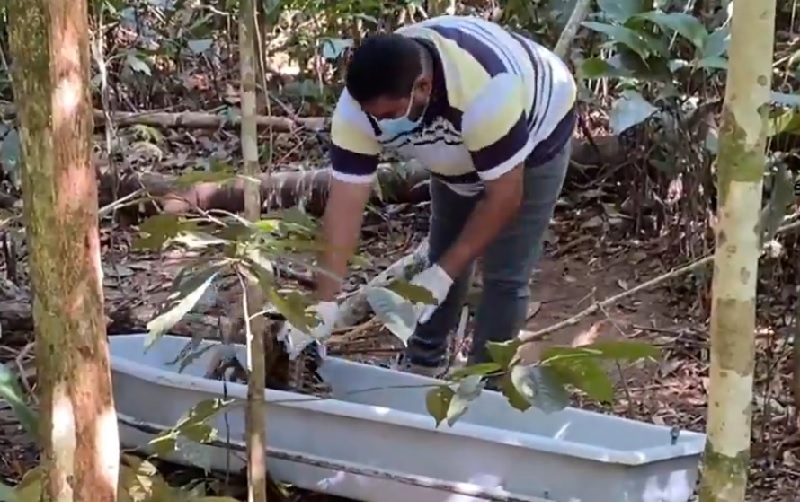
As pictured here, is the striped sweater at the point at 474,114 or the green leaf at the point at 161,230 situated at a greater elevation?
the striped sweater at the point at 474,114

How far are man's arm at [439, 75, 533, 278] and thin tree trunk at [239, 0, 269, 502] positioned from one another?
2.48 feet

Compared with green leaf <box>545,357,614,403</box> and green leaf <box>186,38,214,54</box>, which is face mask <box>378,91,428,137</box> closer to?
green leaf <box>545,357,614,403</box>

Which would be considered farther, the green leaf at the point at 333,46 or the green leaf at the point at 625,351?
the green leaf at the point at 333,46

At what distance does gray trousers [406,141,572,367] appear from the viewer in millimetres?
2537

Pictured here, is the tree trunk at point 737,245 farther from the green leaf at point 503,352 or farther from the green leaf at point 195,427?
the green leaf at point 195,427

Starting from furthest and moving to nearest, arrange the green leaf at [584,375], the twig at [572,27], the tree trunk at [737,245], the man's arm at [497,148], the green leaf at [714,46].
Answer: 1. the twig at [572,27]
2. the green leaf at [714,46]
3. the man's arm at [497,148]
4. the green leaf at [584,375]
5. the tree trunk at [737,245]

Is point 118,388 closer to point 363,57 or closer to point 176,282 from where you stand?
point 363,57

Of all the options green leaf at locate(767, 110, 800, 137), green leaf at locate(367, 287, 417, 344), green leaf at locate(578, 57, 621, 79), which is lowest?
green leaf at locate(367, 287, 417, 344)

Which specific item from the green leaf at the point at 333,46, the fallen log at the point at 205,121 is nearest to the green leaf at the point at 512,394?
the fallen log at the point at 205,121

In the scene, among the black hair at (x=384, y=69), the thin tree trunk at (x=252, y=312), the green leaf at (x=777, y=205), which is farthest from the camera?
the black hair at (x=384, y=69)

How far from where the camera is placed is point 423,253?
117 inches

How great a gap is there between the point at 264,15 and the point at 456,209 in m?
0.90

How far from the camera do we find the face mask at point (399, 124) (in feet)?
7.42

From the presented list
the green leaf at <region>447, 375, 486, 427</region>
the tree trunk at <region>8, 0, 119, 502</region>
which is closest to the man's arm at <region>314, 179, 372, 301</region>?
the green leaf at <region>447, 375, 486, 427</region>
